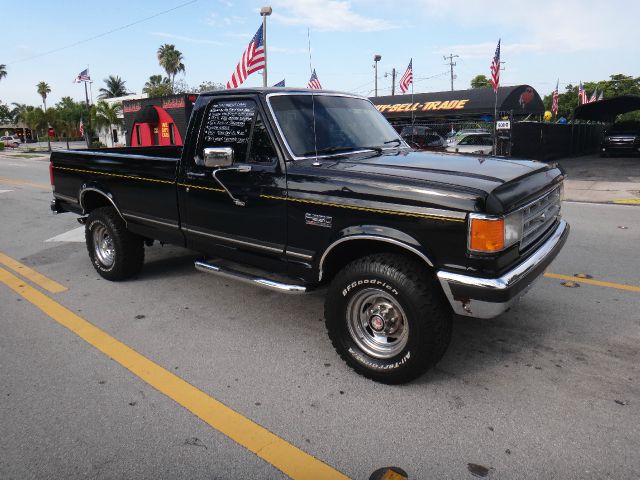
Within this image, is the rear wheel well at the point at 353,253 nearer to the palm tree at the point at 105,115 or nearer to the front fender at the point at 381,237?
the front fender at the point at 381,237

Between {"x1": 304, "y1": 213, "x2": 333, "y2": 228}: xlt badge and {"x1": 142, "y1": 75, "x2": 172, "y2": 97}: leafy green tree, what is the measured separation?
5369 centimetres

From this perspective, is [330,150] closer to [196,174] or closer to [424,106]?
[196,174]

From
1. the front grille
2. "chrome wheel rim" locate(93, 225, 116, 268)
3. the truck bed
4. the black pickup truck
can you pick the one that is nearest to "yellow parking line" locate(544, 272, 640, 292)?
the black pickup truck

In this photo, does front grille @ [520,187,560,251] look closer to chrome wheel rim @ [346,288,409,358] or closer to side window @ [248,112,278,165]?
chrome wheel rim @ [346,288,409,358]

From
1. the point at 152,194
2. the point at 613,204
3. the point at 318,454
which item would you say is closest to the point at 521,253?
the point at 318,454

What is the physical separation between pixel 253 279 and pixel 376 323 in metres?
1.04

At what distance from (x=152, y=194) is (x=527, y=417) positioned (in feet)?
11.9

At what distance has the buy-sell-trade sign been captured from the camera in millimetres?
29625

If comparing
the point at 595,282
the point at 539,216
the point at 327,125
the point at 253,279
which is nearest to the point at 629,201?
the point at 595,282

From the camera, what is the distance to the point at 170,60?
250 ft

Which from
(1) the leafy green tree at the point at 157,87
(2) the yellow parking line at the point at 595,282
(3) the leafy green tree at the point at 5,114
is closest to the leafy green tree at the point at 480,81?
(1) the leafy green tree at the point at 157,87

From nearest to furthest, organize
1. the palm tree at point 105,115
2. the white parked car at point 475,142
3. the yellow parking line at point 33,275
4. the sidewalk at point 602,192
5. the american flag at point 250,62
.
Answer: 1. the yellow parking line at point 33,275
2. the sidewalk at point 602,192
3. the american flag at point 250,62
4. the white parked car at point 475,142
5. the palm tree at point 105,115

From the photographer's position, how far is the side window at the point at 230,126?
3916 mm

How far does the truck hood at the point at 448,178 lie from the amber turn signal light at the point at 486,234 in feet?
0.22
